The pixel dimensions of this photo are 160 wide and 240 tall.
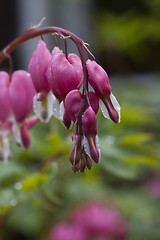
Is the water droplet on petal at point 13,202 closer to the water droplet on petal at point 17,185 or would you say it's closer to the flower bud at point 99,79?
the water droplet on petal at point 17,185

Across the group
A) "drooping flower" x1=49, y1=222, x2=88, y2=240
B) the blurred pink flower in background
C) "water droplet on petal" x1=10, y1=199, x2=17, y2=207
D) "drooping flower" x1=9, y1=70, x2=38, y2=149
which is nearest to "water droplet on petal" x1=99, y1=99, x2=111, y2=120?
"drooping flower" x1=9, y1=70, x2=38, y2=149

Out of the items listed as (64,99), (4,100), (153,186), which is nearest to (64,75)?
(64,99)

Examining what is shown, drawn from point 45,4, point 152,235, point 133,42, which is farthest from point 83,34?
point 152,235

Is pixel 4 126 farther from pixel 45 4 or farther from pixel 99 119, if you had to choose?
pixel 45 4

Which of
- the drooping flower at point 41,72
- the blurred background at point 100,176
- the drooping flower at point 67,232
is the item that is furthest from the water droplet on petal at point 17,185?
the drooping flower at point 67,232

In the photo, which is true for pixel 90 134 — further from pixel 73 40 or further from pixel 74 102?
pixel 73 40

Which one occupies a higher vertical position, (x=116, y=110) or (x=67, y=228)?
(x=116, y=110)

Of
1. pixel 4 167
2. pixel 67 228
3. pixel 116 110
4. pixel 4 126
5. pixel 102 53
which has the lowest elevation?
pixel 102 53

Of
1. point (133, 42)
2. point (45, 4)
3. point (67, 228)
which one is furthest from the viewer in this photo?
point (45, 4)
